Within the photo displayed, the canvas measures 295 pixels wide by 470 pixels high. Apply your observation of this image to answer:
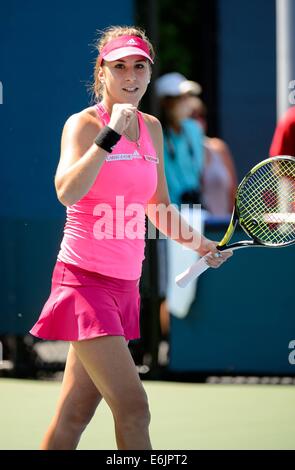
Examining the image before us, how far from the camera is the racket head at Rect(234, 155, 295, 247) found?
433cm

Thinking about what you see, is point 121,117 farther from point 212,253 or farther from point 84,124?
point 212,253

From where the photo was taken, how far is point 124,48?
404 centimetres

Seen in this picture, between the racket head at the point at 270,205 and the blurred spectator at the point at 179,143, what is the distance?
2.56m

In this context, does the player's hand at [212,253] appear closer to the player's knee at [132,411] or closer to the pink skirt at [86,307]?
the pink skirt at [86,307]

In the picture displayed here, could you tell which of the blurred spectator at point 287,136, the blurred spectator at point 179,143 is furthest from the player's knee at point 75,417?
the blurred spectator at point 179,143

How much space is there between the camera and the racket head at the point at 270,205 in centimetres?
433

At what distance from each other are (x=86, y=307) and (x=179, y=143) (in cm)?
402

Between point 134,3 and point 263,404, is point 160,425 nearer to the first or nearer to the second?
point 263,404

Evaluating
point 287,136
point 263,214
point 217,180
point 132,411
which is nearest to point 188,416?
point 287,136

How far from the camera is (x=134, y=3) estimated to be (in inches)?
277

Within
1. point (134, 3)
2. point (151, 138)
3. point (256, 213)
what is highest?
point (134, 3)

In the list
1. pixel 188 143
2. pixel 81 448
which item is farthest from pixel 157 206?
pixel 188 143

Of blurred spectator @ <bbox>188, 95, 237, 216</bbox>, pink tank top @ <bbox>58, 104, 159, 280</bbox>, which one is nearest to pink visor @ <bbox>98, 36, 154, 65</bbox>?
pink tank top @ <bbox>58, 104, 159, 280</bbox>

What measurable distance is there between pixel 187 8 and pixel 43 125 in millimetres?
6139
